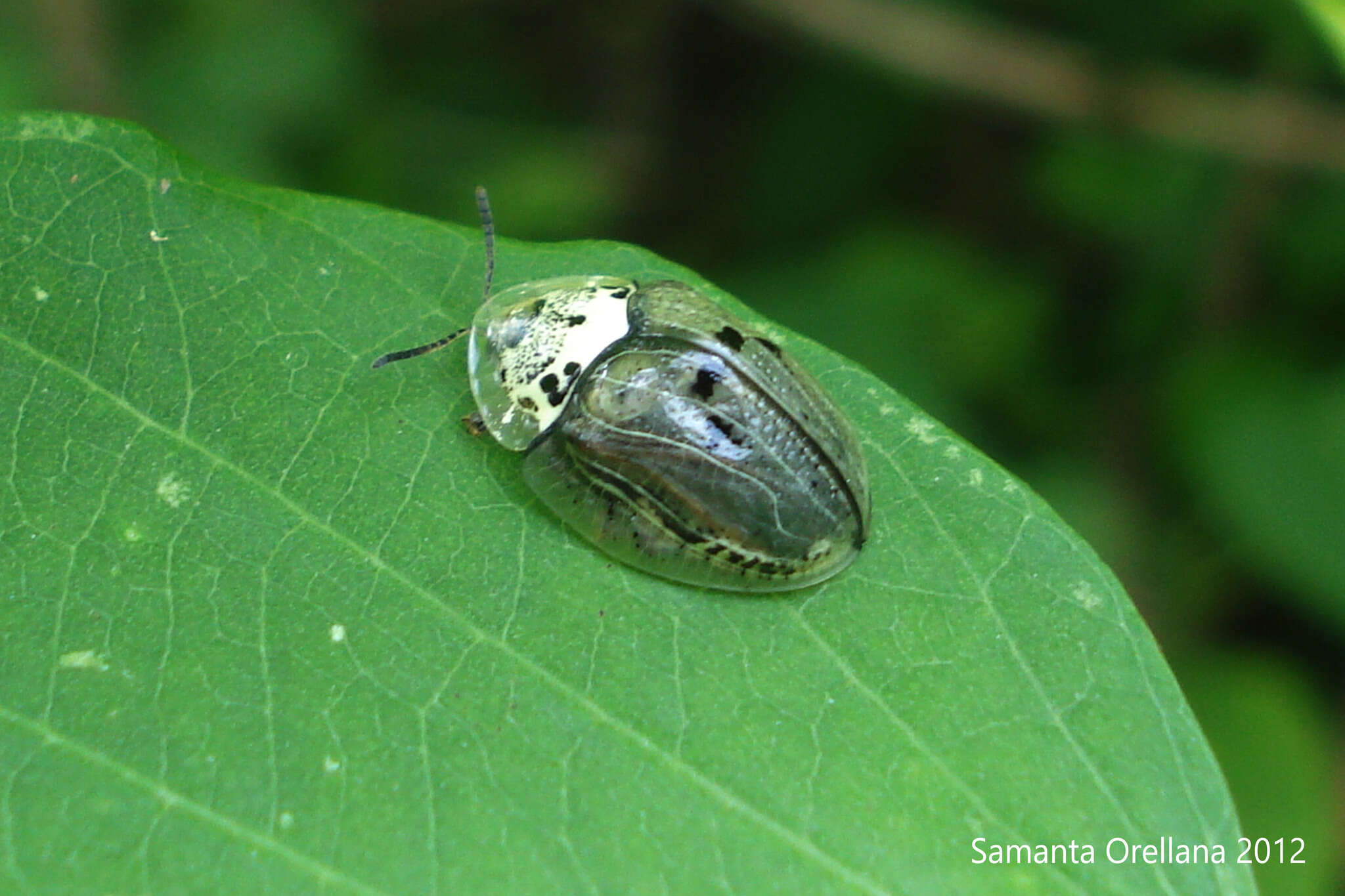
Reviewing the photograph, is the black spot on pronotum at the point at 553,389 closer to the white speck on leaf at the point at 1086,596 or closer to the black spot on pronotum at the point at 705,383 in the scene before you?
the black spot on pronotum at the point at 705,383

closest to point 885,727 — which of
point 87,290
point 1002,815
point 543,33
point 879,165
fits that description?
point 1002,815

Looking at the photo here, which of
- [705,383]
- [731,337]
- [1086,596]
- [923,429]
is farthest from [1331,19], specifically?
[705,383]

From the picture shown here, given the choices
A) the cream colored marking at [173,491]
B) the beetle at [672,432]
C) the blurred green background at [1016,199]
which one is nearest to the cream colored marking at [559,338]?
the beetle at [672,432]

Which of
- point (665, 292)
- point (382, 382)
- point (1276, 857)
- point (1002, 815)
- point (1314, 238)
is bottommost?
point (1276, 857)

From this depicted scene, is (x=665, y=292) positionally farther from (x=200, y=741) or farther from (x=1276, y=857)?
(x=1276, y=857)

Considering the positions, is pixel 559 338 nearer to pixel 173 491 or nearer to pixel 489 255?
pixel 489 255

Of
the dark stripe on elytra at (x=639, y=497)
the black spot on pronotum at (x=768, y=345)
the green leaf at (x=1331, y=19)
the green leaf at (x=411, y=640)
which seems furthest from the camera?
the black spot on pronotum at (x=768, y=345)

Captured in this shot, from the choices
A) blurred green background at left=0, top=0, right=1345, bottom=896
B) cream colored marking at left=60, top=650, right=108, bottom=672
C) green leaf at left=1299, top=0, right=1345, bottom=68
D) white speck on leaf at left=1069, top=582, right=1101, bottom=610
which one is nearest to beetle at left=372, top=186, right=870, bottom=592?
white speck on leaf at left=1069, top=582, right=1101, bottom=610
